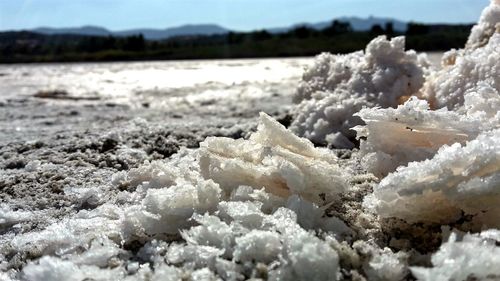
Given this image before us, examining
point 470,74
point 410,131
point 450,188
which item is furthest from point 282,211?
point 470,74

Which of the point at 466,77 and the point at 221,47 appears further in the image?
the point at 221,47

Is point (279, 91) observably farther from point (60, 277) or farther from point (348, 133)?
point (60, 277)

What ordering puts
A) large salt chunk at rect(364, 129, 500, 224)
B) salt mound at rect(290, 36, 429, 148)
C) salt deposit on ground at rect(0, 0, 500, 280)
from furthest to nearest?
salt mound at rect(290, 36, 429, 148) → large salt chunk at rect(364, 129, 500, 224) → salt deposit on ground at rect(0, 0, 500, 280)

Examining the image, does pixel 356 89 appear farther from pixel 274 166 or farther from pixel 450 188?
pixel 450 188

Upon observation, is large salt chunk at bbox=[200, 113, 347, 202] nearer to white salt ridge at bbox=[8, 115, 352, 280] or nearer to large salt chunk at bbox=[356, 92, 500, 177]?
white salt ridge at bbox=[8, 115, 352, 280]

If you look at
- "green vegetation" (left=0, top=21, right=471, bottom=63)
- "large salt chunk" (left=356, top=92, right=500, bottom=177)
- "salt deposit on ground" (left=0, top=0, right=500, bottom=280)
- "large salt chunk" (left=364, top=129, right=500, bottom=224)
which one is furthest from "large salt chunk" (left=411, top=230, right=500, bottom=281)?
"green vegetation" (left=0, top=21, right=471, bottom=63)

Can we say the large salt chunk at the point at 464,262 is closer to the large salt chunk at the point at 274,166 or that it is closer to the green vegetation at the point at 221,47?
the large salt chunk at the point at 274,166
